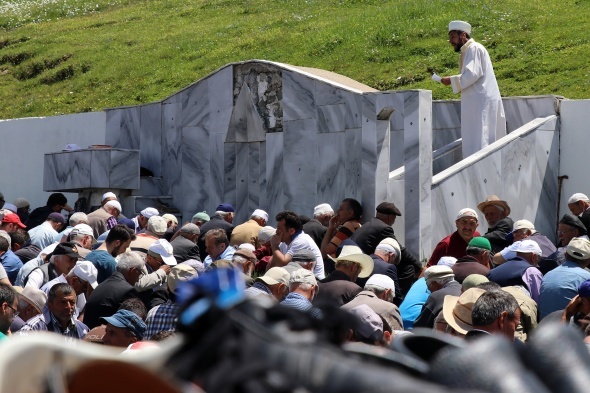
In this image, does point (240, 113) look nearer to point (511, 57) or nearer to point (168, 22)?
point (511, 57)

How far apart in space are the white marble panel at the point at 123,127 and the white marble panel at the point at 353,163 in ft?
17.9

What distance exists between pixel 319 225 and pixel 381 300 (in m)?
4.69

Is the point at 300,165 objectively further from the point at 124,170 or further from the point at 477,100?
the point at 124,170

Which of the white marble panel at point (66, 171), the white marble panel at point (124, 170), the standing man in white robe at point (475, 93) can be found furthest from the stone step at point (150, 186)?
the standing man in white robe at point (475, 93)

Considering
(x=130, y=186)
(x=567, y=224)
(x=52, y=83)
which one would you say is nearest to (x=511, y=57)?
(x=130, y=186)

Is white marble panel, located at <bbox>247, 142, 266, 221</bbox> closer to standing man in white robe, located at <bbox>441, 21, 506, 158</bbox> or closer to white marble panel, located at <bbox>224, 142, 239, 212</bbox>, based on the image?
white marble panel, located at <bbox>224, 142, 239, 212</bbox>

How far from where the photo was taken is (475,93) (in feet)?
48.4

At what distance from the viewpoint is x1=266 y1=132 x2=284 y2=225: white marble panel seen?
1627cm

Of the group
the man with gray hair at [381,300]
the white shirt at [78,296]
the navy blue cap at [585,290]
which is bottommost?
the white shirt at [78,296]

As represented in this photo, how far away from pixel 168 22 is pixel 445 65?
13564 millimetres

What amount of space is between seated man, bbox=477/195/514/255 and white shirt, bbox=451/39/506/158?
226cm

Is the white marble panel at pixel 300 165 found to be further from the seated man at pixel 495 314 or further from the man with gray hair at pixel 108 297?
the seated man at pixel 495 314

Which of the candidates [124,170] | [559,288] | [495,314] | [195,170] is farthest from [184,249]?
[124,170]

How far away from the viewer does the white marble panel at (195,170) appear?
57.7 feet
